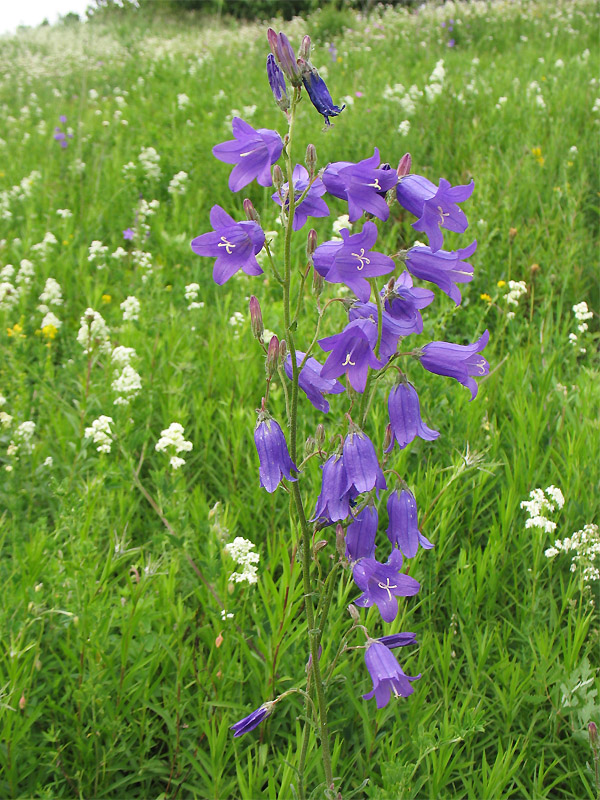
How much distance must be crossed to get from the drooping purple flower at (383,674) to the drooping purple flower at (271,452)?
1.41 ft

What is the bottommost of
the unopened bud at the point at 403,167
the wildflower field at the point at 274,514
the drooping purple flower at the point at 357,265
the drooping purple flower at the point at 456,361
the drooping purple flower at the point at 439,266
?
the wildflower field at the point at 274,514

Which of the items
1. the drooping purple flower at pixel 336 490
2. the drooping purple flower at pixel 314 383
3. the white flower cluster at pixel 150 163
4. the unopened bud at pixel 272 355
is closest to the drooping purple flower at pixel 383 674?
the drooping purple flower at pixel 336 490

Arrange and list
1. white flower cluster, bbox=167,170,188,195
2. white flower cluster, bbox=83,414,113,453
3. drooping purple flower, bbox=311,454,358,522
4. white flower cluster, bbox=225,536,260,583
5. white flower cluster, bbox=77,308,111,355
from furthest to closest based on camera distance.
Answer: white flower cluster, bbox=167,170,188,195 < white flower cluster, bbox=77,308,111,355 < white flower cluster, bbox=83,414,113,453 < white flower cluster, bbox=225,536,260,583 < drooping purple flower, bbox=311,454,358,522

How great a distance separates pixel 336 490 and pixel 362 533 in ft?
0.50

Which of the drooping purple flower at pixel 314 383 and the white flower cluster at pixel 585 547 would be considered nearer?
the drooping purple flower at pixel 314 383

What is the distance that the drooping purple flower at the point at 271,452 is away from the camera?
1406 millimetres

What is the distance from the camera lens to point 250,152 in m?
1.42

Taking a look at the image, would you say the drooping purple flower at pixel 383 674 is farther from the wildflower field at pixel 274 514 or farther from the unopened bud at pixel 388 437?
the unopened bud at pixel 388 437

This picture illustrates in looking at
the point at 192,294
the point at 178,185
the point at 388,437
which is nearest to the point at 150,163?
the point at 178,185

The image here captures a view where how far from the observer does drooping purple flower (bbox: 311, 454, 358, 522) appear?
54.1 inches

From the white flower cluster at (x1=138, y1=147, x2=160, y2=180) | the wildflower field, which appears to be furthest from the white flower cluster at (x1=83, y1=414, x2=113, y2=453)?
the white flower cluster at (x1=138, y1=147, x2=160, y2=180)

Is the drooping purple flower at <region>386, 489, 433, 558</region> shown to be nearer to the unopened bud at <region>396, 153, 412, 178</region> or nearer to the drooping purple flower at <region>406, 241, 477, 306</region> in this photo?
the drooping purple flower at <region>406, 241, 477, 306</region>

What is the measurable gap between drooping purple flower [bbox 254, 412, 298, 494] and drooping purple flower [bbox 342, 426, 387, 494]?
135 millimetres

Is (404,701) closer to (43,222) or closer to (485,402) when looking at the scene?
(485,402)
